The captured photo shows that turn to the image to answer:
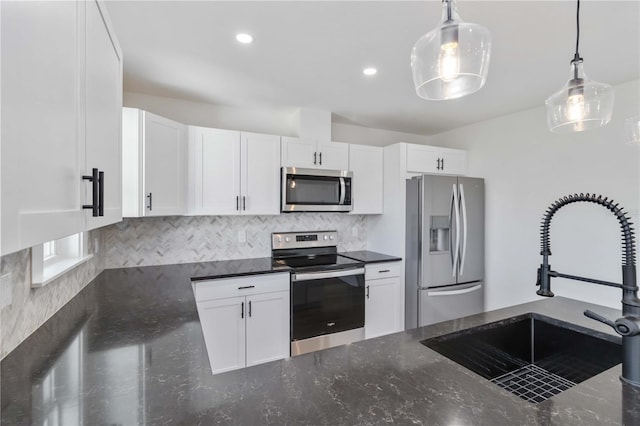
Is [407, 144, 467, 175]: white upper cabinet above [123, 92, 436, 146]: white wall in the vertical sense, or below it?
below

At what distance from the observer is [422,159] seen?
3375 mm

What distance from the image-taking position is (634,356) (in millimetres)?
930

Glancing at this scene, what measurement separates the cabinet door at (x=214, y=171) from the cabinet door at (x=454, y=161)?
2282 mm

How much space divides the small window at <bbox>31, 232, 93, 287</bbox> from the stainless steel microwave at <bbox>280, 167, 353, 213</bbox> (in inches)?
61.5

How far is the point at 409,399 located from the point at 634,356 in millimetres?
718

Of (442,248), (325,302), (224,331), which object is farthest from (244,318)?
(442,248)

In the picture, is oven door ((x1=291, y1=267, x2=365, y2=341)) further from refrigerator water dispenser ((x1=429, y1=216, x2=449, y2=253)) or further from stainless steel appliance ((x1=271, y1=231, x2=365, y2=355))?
refrigerator water dispenser ((x1=429, y1=216, x2=449, y2=253))

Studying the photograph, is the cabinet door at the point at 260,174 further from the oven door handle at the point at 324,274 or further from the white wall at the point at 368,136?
the white wall at the point at 368,136

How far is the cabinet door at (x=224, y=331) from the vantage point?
2.41 metres

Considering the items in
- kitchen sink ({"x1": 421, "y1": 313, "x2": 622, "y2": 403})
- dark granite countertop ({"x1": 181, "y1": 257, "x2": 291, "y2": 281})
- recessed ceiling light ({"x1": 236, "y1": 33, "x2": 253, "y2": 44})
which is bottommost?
kitchen sink ({"x1": 421, "y1": 313, "x2": 622, "y2": 403})

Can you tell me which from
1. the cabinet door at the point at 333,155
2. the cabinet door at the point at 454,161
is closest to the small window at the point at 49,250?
the cabinet door at the point at 333,155

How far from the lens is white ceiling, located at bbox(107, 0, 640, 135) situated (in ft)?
5.14

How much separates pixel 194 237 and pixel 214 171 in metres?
0.69

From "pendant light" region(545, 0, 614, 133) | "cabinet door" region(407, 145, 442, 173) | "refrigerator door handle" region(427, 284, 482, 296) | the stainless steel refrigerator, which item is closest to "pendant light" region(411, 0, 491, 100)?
"pendant light" region(545, 0, 614, 133)
